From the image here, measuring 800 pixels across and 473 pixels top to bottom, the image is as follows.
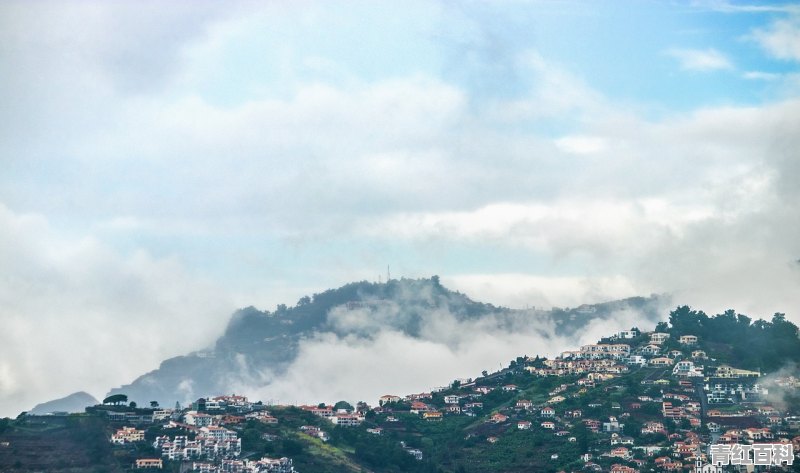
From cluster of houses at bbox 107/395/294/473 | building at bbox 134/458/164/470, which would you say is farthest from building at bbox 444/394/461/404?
building at bbox 134/458/164/470

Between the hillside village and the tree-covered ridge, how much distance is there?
1397 mm

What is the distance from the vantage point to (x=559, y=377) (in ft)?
414

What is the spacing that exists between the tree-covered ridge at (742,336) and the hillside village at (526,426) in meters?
1.40

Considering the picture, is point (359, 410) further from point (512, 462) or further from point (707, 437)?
point (707, 437)

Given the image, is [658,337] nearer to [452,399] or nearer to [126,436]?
[452,399]

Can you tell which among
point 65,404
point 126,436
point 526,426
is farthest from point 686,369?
point 65,404

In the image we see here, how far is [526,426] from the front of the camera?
109 metres

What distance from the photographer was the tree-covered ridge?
114125 mm

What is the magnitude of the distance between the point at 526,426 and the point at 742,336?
29.5 metres

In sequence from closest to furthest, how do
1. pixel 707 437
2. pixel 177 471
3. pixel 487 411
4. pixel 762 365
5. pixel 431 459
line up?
pixel 177 471 < pixel 707 437 < pixel 431 459 < pixel 762 365 < pixel 487 411

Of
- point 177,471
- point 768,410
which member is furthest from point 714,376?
point 177,471

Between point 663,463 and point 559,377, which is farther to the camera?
point 559,377

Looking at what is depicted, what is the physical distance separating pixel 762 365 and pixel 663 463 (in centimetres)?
2464

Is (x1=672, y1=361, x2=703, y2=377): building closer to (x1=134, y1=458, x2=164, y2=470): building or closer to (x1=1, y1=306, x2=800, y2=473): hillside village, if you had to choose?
(x1=1, y1=306, x2=800, y2=473): hillside village
